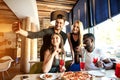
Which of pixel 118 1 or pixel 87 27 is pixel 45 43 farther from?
pixel 87 27

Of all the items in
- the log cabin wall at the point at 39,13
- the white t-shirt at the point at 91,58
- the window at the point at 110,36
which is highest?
the log cabin wall at the point at 39,13

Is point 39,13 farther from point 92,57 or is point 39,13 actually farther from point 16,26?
point 92,57

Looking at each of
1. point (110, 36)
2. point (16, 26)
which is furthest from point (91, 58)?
point (16, 26)

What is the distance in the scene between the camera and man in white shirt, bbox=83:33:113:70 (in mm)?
2256

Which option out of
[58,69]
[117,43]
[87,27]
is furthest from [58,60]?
[87,27]

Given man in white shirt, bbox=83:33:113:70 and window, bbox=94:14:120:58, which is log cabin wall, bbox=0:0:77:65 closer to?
man in white shirt, bbox=83:33:113:70

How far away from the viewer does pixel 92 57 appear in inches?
92.0

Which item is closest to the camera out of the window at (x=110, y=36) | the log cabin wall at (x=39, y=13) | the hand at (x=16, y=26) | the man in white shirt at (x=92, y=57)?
the hand at (x=16, y=26)

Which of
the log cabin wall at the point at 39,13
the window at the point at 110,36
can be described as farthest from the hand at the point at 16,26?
the window at the point at 110,36

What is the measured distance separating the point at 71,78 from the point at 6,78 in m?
3.80

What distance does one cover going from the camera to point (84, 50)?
94.0 inches

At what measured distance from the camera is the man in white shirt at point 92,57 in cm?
226

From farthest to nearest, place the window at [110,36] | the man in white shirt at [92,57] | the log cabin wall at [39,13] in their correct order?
1. the log cabin wall at [39,13]
2. the window at [110,36]
3. the man in white shirt at [92,57]

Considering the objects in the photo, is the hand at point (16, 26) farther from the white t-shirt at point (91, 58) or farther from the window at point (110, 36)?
the window at point (110, 36)
